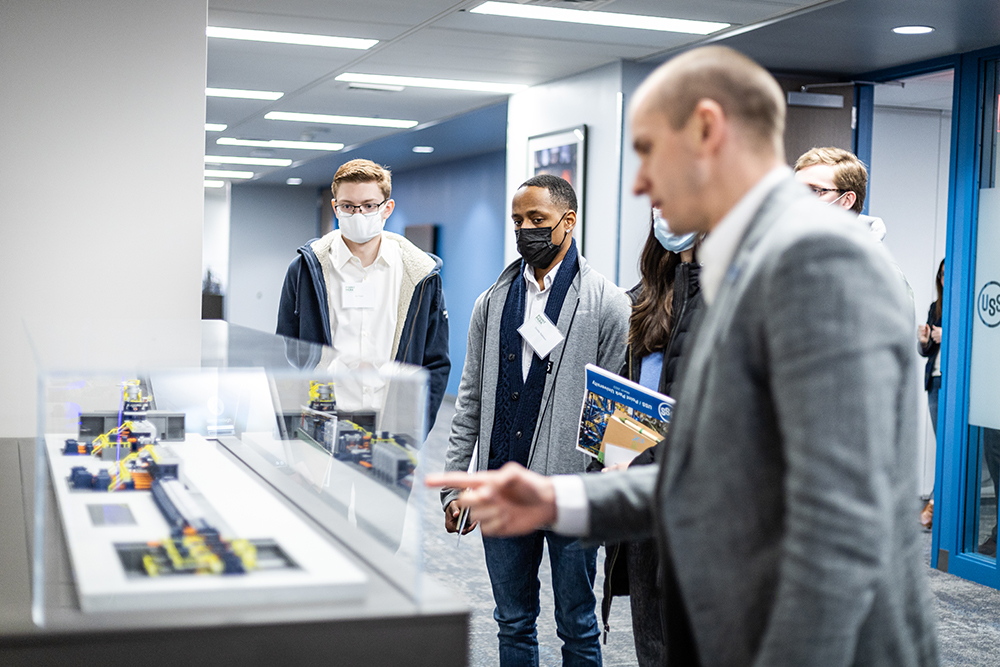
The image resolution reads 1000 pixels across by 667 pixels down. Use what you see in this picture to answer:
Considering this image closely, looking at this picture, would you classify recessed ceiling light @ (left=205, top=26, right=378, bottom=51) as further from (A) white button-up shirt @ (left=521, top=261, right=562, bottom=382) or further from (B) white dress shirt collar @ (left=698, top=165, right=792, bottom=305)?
(B) white dress shirt collar @ (left=698, top=165, right=792, bottom=305)

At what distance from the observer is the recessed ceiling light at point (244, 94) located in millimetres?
7021

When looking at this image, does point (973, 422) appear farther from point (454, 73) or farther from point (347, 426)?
point (347, 426)

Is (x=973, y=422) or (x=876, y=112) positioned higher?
(x=876, y=112)

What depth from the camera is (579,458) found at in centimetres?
279

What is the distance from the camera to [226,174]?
48.7ft

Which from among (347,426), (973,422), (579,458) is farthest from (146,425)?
(973,422)

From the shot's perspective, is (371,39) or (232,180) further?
(232,180)

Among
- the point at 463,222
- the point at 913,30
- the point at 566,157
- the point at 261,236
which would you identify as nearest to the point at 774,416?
the point at 913,30

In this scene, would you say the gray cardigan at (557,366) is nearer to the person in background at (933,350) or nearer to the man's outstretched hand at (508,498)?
the man's outstretched hand at (508,498)

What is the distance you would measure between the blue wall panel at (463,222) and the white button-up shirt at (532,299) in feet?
24.8

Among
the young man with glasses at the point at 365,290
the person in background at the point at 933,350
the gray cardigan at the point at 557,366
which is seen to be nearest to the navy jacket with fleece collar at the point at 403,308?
the young man with glasses at the point at 365,290

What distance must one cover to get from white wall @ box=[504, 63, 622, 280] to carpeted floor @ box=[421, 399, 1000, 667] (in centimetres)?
171

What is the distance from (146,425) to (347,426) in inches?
20.7

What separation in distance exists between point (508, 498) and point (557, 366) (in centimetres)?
143
